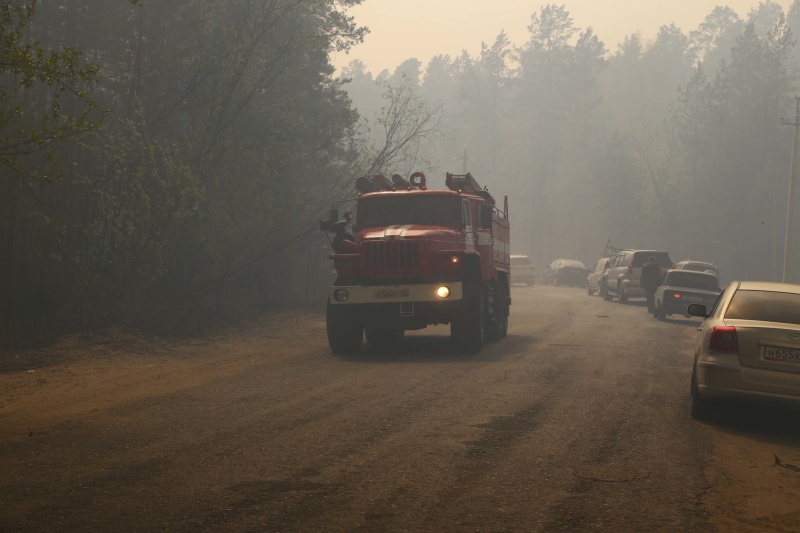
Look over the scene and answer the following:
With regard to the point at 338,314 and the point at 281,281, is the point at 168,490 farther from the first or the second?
the point at 281,281

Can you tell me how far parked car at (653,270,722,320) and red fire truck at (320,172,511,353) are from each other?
1164cm

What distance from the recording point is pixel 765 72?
6925 centimetres

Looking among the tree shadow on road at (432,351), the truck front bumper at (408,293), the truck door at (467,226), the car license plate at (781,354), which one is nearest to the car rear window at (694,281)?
the tree shadow on road at (432,351)

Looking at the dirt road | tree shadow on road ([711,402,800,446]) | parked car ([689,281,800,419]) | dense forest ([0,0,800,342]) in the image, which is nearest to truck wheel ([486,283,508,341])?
the dirt road

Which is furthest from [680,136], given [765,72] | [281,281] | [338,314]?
[338,314]

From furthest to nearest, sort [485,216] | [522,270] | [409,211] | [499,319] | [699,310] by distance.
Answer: [522,270] → [499,319] → [485,216] → [409,211] → [699,310]

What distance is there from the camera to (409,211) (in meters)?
Answer: 17.2

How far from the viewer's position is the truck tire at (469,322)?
15906 millimetres

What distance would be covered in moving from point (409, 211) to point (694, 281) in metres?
13.6

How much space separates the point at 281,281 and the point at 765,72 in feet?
176

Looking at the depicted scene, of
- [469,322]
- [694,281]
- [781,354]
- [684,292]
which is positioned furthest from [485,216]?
[694,281]

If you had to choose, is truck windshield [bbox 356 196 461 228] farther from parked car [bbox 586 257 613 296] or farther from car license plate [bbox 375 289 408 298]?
parked car [bbox 586 257 613 296]

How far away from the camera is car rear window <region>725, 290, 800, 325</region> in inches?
395

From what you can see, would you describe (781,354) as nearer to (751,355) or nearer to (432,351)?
(751,355)
